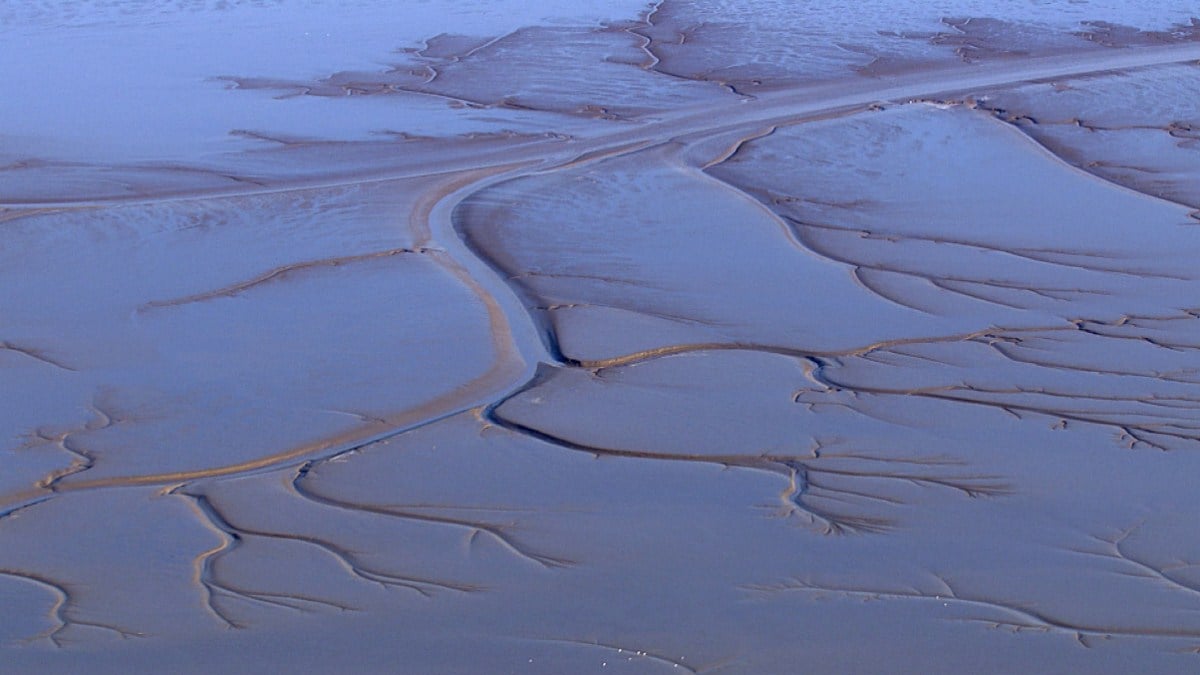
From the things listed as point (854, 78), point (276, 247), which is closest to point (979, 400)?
point (276, 247)

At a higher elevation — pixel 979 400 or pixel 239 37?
pixel 239 37

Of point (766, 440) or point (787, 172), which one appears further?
point (787, 172)

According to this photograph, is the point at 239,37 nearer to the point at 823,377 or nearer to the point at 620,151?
the point at 620,151

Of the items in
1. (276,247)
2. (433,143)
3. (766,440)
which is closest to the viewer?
(766,440)

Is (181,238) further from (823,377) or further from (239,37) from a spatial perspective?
(239,37)

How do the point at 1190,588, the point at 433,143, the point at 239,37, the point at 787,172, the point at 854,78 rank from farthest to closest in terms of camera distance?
the point at 239,37, the point at 854,78, the point at 433,143, the point at 787,172, the point at 1190,588

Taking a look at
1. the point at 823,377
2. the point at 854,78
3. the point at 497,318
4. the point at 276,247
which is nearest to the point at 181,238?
the point at 276,247
